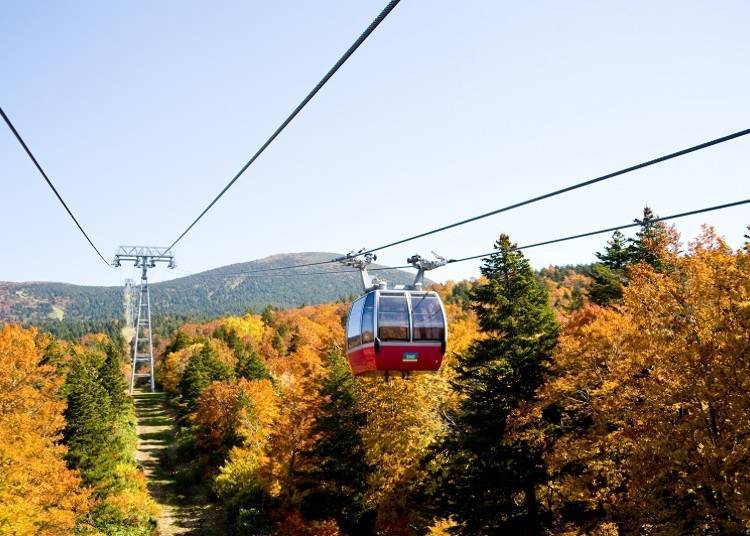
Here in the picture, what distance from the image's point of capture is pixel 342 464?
31.4 m

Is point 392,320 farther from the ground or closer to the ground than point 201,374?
closer to the ground

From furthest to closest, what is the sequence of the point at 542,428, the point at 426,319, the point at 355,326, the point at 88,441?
the point at 88,441
the point at 542,428
the point at 355,326
the point at 426,319

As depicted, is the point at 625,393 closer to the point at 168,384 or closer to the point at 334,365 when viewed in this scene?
the point at 334,365

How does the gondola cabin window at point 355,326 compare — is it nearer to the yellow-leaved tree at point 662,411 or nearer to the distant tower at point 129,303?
the yellow-leaved tree at point 662,411

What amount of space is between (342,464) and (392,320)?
1903cm

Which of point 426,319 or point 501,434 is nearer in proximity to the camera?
point 426,319

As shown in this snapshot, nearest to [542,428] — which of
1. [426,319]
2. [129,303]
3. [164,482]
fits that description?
[426,319]

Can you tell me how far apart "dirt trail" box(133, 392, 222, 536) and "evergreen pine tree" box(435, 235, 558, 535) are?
79.0 feet

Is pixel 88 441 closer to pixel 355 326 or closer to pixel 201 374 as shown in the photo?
pixel 201 374

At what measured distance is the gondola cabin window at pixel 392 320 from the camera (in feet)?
48.6

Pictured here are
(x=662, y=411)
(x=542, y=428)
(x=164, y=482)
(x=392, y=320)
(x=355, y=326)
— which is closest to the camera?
(x=392, y=320)

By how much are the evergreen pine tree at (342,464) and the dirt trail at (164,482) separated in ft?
47.2

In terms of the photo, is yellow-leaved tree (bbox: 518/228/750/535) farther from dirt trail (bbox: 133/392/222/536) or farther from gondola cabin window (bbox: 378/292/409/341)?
dirt trail (bbox: 133/392/222/536)

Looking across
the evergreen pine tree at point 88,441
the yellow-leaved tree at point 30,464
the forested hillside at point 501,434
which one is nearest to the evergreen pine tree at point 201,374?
the forested hillside at point 501,434
